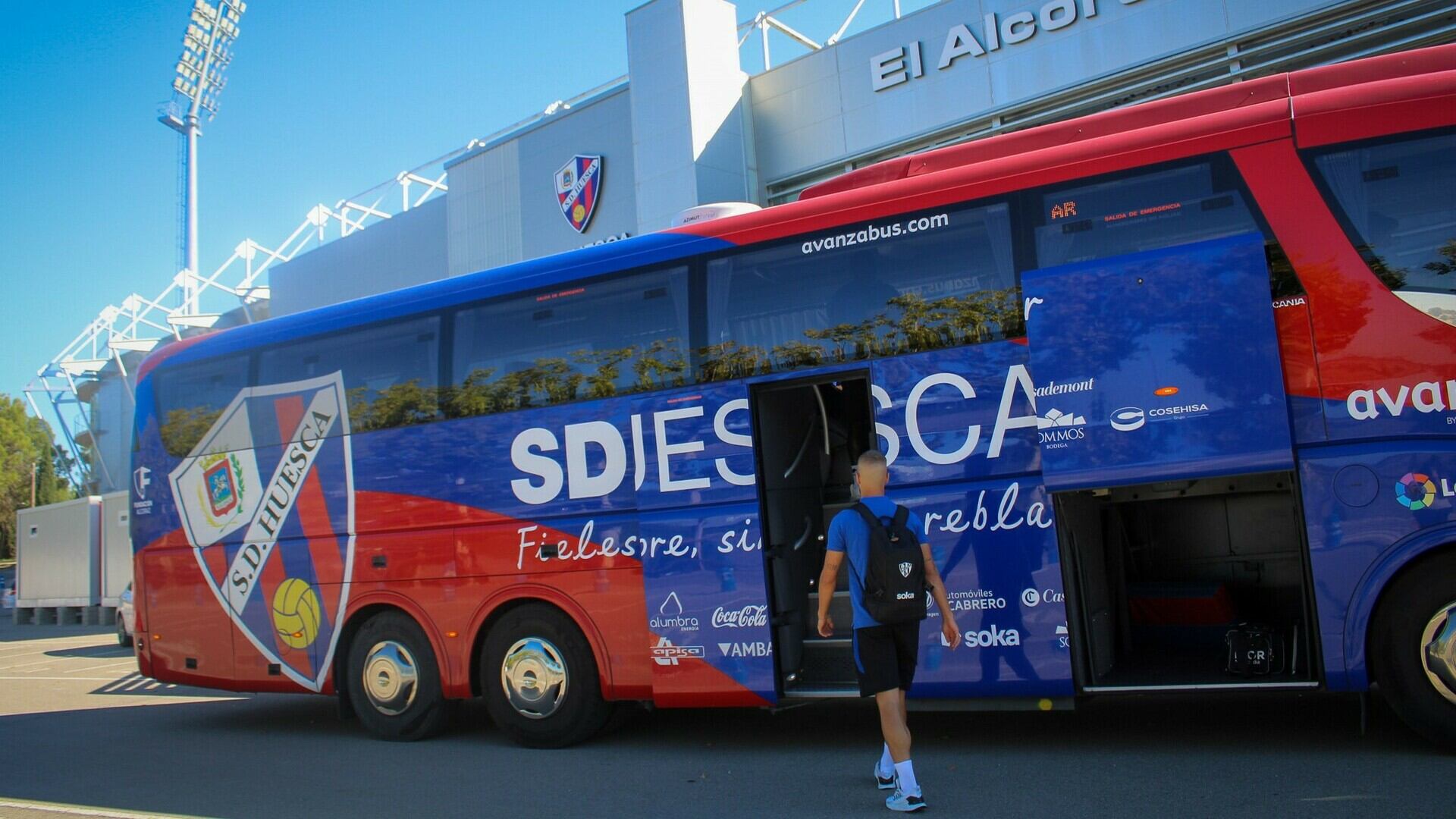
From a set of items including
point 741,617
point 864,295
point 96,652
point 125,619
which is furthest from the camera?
point 96,652

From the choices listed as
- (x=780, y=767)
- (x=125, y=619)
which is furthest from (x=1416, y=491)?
(x=125, y=619)

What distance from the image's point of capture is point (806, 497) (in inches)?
315

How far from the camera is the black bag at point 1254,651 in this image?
245 inches

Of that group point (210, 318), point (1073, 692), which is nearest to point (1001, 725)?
point (1073, 692)

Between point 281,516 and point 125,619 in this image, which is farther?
point 125,619

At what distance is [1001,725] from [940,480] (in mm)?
2156

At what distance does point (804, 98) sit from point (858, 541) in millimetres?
13639

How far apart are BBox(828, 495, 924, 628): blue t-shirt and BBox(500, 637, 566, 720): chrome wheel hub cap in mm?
3241

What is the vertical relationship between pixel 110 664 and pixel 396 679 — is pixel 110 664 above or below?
below

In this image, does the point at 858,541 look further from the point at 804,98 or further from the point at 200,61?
the point at 200,61

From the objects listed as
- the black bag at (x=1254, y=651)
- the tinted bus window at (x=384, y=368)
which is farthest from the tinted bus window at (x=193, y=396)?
the black bag at (x=1254, y=651)

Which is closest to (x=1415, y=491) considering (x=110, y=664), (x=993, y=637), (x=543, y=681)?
(x=993, y=637)

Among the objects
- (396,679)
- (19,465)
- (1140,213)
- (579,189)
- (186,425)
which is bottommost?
(396,679)

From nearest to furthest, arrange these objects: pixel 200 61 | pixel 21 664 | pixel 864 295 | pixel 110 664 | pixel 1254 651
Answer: pixel 1254 651
pixel 864 295
pixel 110 664
pixel 21 664
pixel 200 61
